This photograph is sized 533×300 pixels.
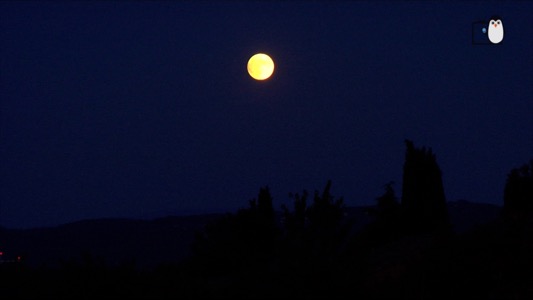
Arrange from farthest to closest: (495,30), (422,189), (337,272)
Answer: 1. (422,189)
2. (495,30)
3. (337,272)

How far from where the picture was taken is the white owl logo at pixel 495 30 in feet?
48.9

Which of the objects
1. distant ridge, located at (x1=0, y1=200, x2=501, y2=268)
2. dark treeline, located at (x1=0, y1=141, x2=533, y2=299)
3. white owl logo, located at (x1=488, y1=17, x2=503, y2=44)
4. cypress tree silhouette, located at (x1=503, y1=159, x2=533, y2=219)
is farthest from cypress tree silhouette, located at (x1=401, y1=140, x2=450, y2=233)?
distant ridge, located at (x1=0, y1=200, x2=501, y2=268)

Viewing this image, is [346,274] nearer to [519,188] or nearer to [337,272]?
[337,272]

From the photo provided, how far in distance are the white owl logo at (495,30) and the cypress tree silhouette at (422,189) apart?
8142mm

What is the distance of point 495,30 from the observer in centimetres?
1509

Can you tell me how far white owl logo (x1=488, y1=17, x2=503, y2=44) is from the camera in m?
14.9

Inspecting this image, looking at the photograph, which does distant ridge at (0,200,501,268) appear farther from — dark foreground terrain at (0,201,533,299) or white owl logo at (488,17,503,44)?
dark foreground terrain at (0,201,533,299)

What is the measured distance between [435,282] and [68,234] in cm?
8028

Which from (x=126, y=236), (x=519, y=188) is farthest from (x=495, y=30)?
(x=126, y=236)

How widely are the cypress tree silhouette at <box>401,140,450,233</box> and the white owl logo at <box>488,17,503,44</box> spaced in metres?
8.14

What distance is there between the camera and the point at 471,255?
1166cm

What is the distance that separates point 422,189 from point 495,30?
349 inches

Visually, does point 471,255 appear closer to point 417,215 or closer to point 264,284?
point 264,284

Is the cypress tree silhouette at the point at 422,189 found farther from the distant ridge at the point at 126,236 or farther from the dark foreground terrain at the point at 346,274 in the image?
the distant ridge at the point at 126,236
